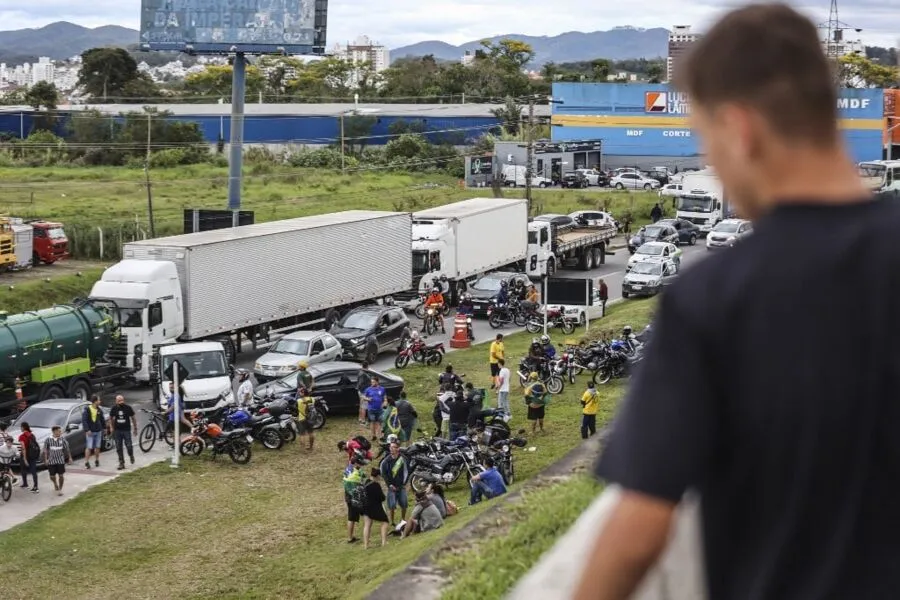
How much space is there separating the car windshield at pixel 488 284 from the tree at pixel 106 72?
84.7 metres

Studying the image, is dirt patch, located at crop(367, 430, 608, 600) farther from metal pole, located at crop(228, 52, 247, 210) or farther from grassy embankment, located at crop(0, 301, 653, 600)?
metal pole, located at crop(228, 52, 247, 210)

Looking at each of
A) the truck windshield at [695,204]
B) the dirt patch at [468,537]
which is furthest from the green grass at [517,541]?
the truck windshield at [695,204]

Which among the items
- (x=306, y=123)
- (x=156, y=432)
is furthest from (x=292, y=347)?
(x=306, y=123)

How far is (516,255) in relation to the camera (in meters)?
47.3

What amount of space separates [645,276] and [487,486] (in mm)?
26820

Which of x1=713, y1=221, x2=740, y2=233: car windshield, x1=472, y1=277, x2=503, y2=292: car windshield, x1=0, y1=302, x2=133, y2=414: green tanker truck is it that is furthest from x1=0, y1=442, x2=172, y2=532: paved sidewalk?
x1=713, y1=221, x2=740, y2=233: car windshield

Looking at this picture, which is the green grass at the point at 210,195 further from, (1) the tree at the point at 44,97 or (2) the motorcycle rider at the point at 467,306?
(1) the tree at the point at 44,97

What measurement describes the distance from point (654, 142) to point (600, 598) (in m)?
83.5

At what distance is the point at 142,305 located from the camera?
102ft

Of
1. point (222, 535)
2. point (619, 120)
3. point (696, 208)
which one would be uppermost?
point (619, 120)

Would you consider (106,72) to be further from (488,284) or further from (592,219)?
(488,284)

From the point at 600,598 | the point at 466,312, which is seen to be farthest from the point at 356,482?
the point at 466,312

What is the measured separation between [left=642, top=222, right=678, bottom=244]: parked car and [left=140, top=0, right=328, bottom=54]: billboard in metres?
15.3

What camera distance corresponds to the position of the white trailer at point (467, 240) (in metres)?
42.7
